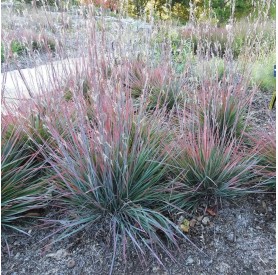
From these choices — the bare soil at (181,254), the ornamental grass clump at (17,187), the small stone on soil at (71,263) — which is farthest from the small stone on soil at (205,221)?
the ornamental grass clump at (17,187)

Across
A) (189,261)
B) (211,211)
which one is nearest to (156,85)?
(211,211)

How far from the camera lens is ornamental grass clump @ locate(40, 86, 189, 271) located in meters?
1.75

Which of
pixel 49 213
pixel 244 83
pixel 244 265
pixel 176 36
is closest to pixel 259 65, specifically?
pixel 244 83

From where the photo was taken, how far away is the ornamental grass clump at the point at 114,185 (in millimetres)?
1755

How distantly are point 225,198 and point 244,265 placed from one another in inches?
17.6

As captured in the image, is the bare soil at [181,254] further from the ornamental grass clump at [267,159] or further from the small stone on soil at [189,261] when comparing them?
the ornamental grass clump at [267,159]

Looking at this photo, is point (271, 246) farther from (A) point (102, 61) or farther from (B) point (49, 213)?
(A) point (102, 61)

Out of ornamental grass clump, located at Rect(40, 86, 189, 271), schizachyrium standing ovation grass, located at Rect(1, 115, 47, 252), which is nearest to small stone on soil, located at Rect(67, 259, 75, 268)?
ornamental grass clump, located at Rect(40, 86, 189, 271)

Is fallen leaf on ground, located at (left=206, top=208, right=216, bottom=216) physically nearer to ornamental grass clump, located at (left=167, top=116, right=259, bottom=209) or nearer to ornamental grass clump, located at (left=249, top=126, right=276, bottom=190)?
ornamental grass clump, located at (left=167, top=116, right=259, bottom=209)

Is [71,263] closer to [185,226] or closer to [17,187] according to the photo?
[17,187]

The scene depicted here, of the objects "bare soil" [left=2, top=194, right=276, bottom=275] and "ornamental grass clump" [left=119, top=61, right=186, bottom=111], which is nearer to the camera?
"bare soil" [left=2, top=194, right=276, bottom=275]

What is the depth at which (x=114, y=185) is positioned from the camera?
187 cm

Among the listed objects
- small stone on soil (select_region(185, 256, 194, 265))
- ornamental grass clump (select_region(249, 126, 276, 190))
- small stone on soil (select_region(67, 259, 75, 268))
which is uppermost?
ornamental grass clump (select_region(249, 126, 276, 190))

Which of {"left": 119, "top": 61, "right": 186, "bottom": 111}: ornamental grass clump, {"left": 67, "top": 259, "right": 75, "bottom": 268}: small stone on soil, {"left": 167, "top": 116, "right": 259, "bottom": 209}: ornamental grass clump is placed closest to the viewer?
{"left": 67, "top": 259, "right": 75, "bottom": 268}: small stone on soil
